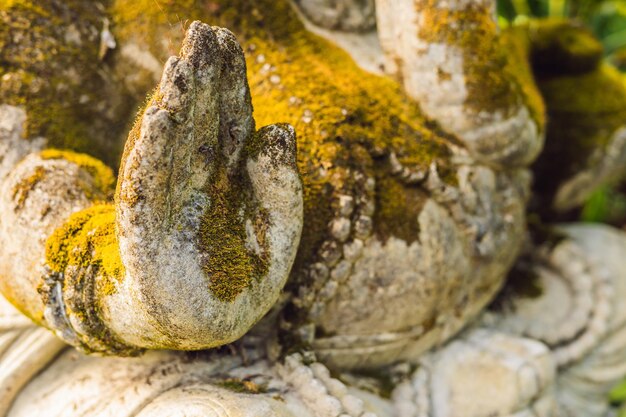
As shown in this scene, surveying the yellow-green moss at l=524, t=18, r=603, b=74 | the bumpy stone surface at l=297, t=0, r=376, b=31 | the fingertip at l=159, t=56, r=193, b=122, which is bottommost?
the yellow-green moss at l=524, t=18, r=603, b=74

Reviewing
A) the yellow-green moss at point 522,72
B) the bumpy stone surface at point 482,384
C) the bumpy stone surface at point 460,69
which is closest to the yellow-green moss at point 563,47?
the yellow-green moss at point 522,72

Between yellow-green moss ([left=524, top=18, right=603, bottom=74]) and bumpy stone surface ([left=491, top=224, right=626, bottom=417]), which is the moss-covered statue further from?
yellow-green moss ([left=524, top=18, right=603, bottom=74])

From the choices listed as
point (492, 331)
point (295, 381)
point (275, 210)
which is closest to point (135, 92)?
point (275, 210)

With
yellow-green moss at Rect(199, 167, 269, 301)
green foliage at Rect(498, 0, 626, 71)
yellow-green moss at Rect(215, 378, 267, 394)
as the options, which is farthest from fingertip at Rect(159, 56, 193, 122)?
green foliage at Rect(498, 0, 626, 71)

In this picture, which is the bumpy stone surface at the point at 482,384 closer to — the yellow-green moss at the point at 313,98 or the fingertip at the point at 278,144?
the yellow-green moss at the point at 313,98

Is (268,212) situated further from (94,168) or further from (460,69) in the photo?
(460,69)

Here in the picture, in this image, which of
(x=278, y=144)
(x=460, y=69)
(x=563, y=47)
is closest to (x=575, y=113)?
(x=563, y=47)

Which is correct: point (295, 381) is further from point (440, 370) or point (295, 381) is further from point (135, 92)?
point (135, 92)
